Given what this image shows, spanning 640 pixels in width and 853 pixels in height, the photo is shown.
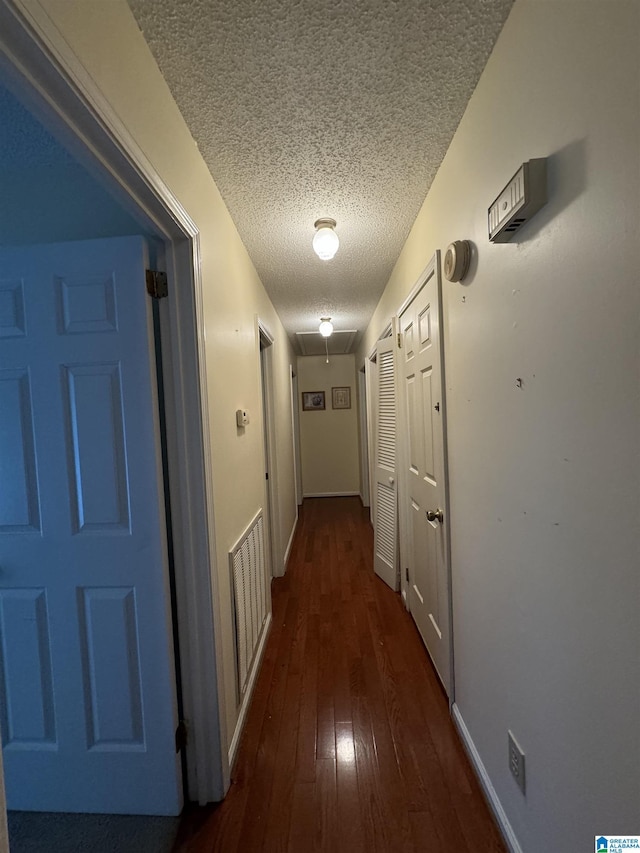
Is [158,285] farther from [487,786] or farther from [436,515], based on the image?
[487,786]

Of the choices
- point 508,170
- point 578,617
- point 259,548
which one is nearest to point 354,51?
point 508,170

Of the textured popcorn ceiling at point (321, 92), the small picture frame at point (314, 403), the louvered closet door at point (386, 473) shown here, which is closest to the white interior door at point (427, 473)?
the louvered closet door at point (386, 473)

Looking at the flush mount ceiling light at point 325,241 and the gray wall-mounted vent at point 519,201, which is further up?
the flush mount ceiling light at point 325,241

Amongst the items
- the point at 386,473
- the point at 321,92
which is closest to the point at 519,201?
the point at 321,92

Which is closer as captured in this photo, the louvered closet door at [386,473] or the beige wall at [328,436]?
the louvered closet door at [386,473]

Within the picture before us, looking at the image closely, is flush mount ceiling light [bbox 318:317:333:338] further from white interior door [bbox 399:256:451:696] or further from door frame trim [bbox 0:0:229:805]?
door frame trim [bbox 0:0:229:805]

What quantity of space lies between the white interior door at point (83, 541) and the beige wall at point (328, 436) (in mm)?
4837

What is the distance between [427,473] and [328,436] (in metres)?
4.13

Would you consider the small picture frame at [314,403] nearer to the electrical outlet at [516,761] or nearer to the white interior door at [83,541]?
the white interior door at [83,541]

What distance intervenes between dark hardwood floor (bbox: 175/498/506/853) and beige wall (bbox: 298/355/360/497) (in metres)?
3.56

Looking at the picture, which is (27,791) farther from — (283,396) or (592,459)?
(283,396)

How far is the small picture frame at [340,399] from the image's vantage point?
607 centimetres

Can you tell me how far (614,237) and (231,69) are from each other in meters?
1.13

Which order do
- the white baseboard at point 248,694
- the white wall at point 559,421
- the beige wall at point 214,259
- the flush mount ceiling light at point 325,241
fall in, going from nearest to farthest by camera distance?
the white wall at point 559,421 < the beige wall at point 214,259 < the white baseboard at point 248,694 < the flush mount ceiling light at point 325,241
